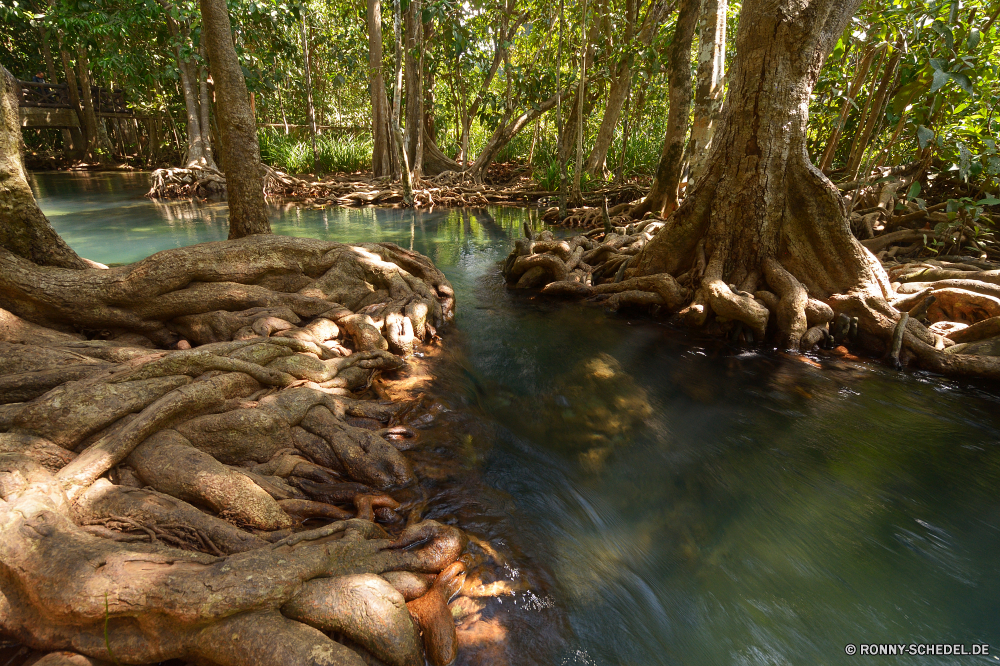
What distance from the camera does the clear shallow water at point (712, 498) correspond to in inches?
90.1

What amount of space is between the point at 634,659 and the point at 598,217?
10593mm

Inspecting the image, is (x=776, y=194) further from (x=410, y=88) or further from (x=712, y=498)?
(x=410, y=88)

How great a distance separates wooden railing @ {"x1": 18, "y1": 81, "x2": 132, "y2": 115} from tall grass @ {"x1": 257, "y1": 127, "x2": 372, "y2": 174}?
10368mm

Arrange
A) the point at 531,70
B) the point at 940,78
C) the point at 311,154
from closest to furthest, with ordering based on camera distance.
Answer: the point at 940,78, the point at 531,70, the point at 311,154

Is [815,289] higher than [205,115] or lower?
lower

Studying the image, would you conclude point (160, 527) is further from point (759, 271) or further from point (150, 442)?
point (759, 271)

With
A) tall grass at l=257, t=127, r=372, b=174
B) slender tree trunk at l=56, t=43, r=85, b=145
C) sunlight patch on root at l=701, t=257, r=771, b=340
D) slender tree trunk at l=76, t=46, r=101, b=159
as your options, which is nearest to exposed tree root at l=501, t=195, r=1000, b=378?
sunlight patch on root at l=701, t=257, r=771, b=340

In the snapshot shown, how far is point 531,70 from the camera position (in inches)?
604

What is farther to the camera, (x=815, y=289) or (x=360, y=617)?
(x=815, y=289)

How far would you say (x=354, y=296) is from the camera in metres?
5.22

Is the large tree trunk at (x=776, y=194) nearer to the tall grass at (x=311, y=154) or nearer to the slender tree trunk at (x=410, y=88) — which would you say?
the slender tree trunk at (x=410, y=88)

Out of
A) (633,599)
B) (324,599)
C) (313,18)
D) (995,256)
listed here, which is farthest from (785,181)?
(313,18)

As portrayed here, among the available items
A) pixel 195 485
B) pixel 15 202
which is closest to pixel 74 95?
pixel 15 202

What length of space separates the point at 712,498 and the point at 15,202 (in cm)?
550
